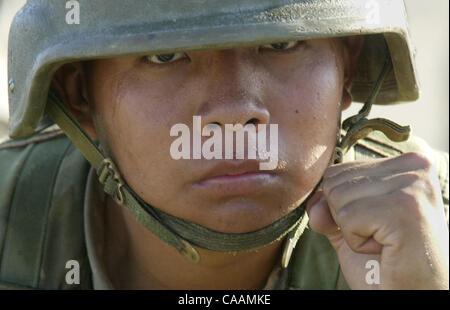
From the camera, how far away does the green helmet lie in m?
2.08

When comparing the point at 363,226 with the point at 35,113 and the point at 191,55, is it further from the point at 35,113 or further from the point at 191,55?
the point at 35,113

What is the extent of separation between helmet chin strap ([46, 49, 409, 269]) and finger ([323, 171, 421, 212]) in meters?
0.18

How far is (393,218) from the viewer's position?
215 centimetres

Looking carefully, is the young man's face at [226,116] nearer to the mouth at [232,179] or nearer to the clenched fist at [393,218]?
the mouth at [232,179]

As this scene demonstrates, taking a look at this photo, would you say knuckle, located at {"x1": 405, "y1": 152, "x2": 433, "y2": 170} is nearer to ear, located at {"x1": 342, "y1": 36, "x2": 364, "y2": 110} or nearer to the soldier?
the soldier

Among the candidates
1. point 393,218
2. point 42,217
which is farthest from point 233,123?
point 42,217

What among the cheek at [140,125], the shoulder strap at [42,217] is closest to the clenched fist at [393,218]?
the cheek at [140,125]

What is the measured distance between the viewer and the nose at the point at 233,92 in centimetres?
208

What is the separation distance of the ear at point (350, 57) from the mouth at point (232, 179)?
0.64 meters

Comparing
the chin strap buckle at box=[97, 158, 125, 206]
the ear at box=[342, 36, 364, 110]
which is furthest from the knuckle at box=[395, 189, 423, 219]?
the chin strap buckle at box=[97, 158, 125, 206]

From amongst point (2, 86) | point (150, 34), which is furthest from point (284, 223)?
point (2, 86)

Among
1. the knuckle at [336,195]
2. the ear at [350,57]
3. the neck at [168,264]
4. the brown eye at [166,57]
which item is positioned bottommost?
the neck at [168,264]

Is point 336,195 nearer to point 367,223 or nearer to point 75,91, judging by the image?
point 367,223

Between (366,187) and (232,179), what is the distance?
1.20ft
